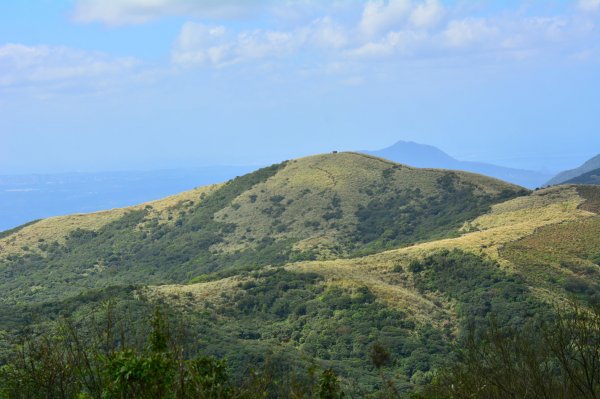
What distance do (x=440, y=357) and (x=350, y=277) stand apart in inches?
757

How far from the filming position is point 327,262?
8012 cm

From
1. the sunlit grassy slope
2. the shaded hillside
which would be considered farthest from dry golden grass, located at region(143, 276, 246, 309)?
the shaded hillside

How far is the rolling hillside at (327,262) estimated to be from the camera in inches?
2245

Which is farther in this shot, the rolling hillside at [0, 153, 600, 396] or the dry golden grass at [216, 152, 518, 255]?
the dry golden grass at [216, 152, 518, 255]

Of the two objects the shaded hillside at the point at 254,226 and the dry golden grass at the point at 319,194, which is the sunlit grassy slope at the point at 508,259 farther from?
the dry golden grass at the point at 319,194

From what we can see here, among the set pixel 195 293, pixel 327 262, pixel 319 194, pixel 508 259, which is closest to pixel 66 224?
pixel 319 194

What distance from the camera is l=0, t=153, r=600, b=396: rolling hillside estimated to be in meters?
57.0

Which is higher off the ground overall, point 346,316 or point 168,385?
point 168,385

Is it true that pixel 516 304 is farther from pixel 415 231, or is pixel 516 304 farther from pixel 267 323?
pixel 415 231

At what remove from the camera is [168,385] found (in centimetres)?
1578

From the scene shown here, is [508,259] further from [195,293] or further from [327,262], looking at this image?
[195,293]

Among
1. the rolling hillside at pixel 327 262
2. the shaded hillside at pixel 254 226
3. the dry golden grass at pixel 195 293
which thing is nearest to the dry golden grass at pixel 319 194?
→ the shaded hillside at pixel 254 226

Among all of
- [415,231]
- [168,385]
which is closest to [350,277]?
Answer: [415,231]

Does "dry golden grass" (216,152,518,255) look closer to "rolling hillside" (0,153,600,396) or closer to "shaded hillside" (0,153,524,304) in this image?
"shaded hillside" (0,153,524,304)
